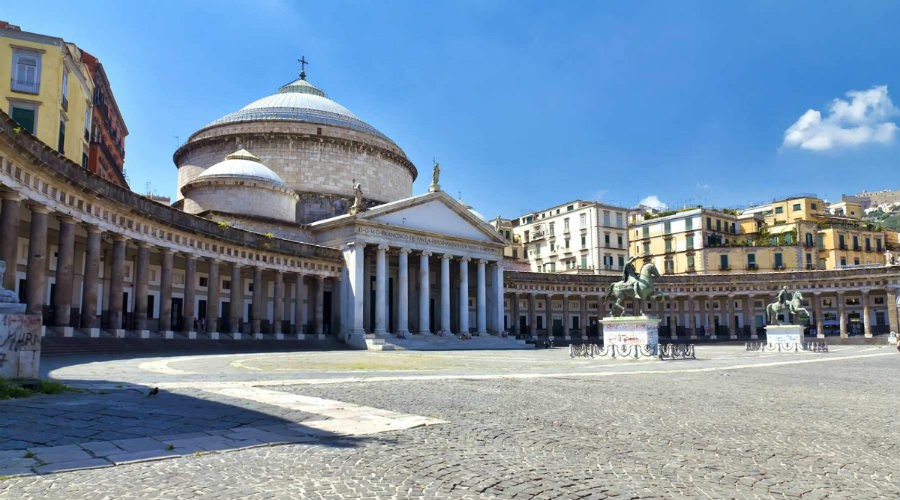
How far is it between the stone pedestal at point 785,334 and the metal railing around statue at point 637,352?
14728 mm

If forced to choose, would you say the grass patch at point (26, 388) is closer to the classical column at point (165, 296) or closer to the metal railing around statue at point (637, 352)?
the metal railing around statue at point (637, 352)

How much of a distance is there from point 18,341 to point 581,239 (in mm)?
83656

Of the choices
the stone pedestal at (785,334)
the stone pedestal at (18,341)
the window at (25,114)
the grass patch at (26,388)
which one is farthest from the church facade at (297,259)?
the stone pedestal at (785,334)

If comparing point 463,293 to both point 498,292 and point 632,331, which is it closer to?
point 498,292

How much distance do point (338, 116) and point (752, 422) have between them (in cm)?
6142

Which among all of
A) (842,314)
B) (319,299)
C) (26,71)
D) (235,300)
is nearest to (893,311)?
(842,314)

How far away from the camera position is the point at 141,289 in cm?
3603

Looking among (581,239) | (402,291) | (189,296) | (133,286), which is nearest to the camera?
(189,296)

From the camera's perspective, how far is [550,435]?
920cm

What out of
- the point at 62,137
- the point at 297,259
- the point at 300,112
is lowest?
the point at 297,259

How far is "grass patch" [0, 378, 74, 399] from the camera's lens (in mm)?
10964

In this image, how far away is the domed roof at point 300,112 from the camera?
65.4 metres

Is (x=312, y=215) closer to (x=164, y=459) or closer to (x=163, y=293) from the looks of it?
(x=163, y=293)

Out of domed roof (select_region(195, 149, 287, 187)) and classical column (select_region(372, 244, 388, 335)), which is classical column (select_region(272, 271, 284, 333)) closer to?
classical column (select_region(372, 244, 388, 335))
